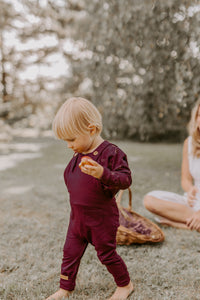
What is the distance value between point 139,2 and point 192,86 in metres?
1.40

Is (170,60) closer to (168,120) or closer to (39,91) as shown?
(168,120)

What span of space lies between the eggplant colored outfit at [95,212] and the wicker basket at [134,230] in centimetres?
68

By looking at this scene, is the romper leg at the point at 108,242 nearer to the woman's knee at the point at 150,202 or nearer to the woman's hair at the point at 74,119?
the woman's hair at the point at 74,119

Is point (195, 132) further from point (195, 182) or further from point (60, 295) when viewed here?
point (60, 295)

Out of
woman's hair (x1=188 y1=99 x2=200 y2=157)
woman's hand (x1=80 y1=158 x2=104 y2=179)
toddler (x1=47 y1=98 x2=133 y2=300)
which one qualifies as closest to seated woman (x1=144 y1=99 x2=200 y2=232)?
woman's hair (x1=188 y1=99 x2=200 y2=157)

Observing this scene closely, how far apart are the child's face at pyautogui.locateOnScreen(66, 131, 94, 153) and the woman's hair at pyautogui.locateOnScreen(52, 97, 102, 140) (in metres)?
0.03

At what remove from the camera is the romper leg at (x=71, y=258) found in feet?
5.48

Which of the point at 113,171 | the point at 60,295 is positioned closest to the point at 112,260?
the point at 60,295

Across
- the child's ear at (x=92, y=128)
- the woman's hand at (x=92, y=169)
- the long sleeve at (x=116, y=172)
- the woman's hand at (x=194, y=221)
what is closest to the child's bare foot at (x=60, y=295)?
the long sleeve at (x=116, y=172)

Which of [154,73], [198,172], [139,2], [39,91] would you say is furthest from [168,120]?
[39,91]

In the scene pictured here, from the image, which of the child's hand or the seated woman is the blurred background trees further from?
the child's hand

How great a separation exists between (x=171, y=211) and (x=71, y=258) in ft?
4.97

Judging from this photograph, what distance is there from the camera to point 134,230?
2.51 m

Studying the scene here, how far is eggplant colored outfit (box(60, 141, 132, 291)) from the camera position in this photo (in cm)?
153
